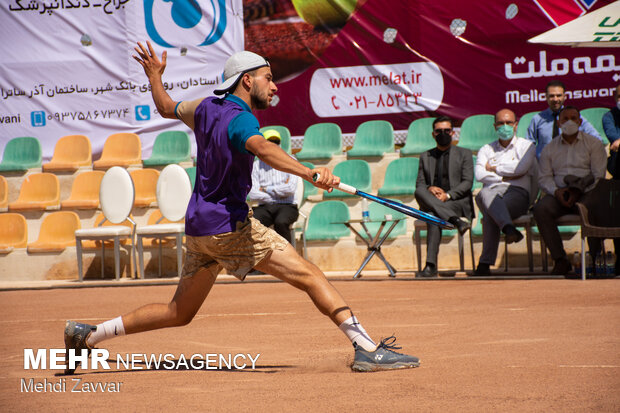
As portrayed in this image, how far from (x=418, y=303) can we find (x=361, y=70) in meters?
6.94

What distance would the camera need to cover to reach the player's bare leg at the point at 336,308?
4.71 metres

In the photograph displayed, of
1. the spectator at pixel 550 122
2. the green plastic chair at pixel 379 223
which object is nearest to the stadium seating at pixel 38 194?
the green plastic chair at pixel 379 223

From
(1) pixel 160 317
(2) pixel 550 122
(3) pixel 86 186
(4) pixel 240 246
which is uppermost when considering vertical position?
(2) pixel 550 122

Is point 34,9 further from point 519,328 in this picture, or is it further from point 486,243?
point 519,328

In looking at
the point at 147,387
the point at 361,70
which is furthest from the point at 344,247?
the point at 147,387

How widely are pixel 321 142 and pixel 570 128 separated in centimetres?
466

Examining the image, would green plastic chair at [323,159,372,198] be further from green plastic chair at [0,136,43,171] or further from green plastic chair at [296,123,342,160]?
green plastic chair at [0,136,43,171]

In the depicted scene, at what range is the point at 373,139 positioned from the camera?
14.0 metres

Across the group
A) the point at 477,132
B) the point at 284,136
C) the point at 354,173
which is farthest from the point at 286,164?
the point at 284,136

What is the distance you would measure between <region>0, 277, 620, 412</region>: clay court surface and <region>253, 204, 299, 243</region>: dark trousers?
1888 mm

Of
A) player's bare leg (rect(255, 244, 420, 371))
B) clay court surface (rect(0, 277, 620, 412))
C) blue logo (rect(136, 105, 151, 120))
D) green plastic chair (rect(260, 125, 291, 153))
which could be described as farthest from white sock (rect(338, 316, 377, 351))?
blue logo (rect(136, 105, 151, 120))

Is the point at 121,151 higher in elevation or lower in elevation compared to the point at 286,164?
higher

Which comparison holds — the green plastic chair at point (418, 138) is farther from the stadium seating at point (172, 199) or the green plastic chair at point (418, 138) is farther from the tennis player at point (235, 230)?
the tennis player at point (235, 230)

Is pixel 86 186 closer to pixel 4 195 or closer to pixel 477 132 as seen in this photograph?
pixel 4 195
